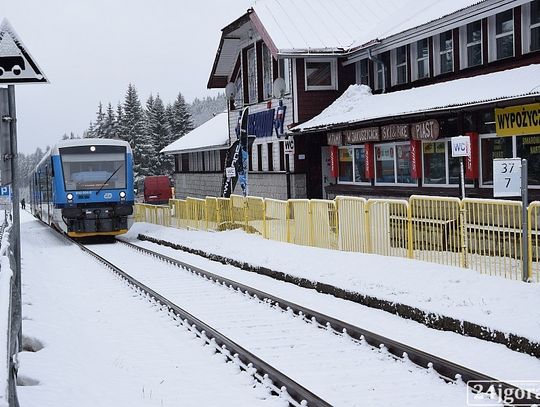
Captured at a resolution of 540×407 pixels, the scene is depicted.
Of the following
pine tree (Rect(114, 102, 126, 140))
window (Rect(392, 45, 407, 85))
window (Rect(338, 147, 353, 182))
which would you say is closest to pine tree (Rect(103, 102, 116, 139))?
pine tree (Rect(114, 102, 126, 140))

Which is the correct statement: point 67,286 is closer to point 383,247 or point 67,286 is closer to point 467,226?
point 383,247

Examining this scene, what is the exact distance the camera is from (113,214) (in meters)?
23.7

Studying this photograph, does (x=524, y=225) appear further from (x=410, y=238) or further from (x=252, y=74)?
(x=252, y=74)

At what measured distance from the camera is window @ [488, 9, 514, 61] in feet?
55.7

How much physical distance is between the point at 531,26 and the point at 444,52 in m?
3.89

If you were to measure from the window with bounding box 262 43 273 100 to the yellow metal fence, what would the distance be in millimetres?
10797

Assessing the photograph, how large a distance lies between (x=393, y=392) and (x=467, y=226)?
5328 millimetres

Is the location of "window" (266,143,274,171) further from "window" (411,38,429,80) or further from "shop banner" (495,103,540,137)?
"shop banner" (495,103,540,137)

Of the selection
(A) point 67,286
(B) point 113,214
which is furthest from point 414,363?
(B) point 113,214

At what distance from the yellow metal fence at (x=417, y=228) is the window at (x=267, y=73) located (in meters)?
10.8

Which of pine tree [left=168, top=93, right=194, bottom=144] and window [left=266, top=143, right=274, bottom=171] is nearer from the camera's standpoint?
window [left=266, top=143, right=274, bottom=171]

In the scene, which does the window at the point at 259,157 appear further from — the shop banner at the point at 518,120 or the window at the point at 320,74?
the shop banner at the point at 518,120

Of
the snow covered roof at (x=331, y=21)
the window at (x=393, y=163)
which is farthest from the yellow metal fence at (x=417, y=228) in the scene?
the snow covered roof at (x=331, y=21)

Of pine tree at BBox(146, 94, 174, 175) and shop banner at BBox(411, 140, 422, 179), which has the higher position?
pine tree at BBox(146, 94, 174, 175)
